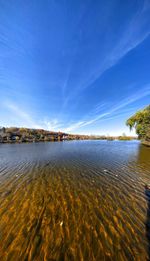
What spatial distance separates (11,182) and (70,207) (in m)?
5.69

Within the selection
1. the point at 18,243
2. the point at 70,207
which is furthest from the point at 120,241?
the point at 18,243

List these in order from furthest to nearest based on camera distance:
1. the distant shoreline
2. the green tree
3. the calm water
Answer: the distant shoreline
the green tree
the calm water

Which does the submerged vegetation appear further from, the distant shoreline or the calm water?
the distant shoreline

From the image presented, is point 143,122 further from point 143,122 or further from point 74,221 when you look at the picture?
point 74,221

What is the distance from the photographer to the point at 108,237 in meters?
3.53

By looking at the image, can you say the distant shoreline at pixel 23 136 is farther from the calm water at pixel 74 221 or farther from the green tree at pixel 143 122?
the calm water at pixel 74 221

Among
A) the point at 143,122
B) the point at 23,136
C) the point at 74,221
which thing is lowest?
the point at 74,221

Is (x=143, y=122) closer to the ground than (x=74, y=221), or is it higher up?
higher up

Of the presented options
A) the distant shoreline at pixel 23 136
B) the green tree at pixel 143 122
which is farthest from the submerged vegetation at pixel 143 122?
the distant shoreline at pixel 23 136

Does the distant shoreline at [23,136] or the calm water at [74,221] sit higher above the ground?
the distant shoreline at [23,136]

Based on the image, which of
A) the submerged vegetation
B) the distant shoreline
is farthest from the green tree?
the distant shoreline

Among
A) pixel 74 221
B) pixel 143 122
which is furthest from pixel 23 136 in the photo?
pixel 74 221

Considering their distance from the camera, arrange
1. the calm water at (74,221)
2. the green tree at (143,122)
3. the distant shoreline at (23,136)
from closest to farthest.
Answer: the calm water at (74,221), the green tree at (143,122), the distant shoreline at (23,136)

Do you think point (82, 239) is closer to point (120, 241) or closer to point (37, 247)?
point (120, 241)
